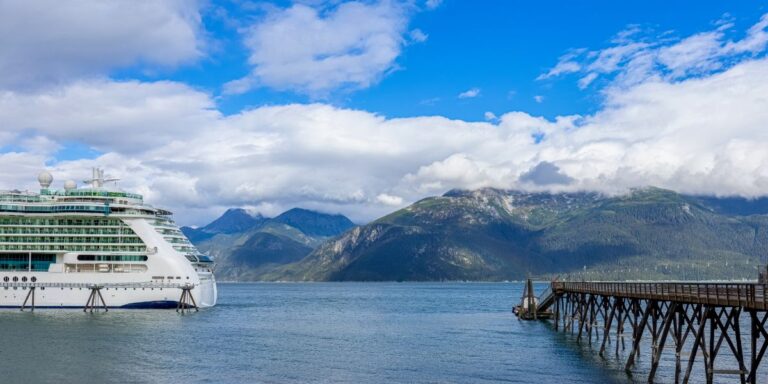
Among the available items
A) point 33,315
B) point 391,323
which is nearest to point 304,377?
point 391,323

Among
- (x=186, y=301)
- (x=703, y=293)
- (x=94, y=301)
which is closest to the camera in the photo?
(x=703, y=293)

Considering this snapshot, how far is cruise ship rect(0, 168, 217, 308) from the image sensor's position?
397ft

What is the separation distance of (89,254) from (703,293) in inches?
4066

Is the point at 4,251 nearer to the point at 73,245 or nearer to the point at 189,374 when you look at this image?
the point at 73,245

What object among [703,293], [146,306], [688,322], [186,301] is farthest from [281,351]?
[186,301]

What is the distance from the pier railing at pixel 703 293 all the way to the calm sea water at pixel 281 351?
260 inches

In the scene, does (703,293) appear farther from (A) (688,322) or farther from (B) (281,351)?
(B) (281,351)

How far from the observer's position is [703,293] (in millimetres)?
48750

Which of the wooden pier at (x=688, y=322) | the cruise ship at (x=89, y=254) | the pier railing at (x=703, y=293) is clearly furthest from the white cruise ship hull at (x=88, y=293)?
the pier railing at (x=703, y=293)

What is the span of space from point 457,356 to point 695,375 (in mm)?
22412

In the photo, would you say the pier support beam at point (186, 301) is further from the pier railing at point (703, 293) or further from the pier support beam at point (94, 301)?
the pier railing at point (703, 293)

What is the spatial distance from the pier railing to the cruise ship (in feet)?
247

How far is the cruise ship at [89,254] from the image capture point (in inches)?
4769

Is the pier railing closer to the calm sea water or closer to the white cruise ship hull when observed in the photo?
the calm sea water
